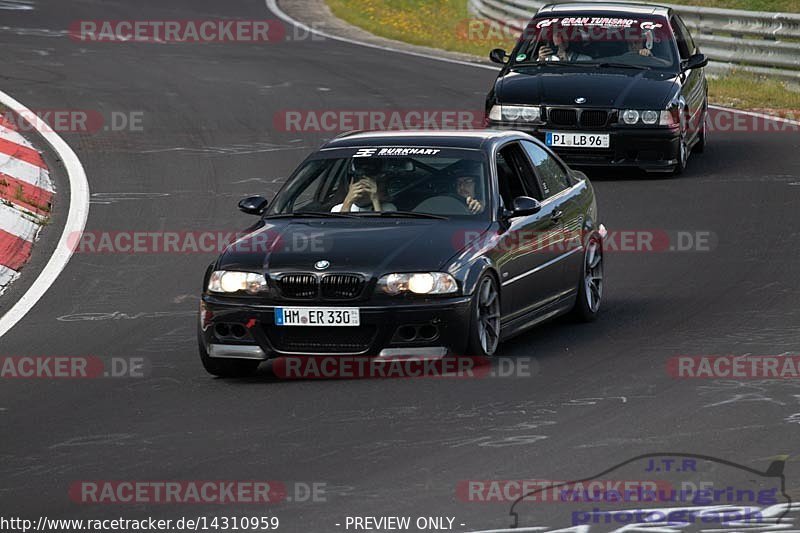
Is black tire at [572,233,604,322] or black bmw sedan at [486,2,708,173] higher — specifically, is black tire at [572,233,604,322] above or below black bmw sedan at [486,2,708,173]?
below

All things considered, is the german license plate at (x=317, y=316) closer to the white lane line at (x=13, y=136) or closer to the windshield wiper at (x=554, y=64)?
the windshield wiper at (x=554, y=64)

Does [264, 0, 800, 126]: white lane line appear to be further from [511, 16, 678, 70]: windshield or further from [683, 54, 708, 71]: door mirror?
[511, 16, 678, 70]: windshield

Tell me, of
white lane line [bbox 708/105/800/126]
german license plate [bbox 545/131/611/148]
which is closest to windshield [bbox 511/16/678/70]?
german license plate [bbox 545/131/611/148]

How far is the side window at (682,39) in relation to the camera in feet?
60.7

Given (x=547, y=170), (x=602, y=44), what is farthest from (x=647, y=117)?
(x=547, y=170)

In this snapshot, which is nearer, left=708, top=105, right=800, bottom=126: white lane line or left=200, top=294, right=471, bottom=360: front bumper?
left=200, top=294, right=471, bottom=360: front bumper

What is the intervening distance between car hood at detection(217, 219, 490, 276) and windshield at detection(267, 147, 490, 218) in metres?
0.24

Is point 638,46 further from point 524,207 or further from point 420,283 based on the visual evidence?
point 420,283

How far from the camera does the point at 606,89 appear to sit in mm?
17156

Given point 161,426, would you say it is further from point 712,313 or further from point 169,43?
point 169,43

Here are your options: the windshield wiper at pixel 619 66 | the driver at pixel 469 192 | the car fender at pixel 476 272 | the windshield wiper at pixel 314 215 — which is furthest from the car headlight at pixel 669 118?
the car fender at pixel 476 272

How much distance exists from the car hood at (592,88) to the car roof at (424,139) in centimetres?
588

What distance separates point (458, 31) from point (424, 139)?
2181 cm

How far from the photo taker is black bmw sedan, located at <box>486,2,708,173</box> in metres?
17.0
